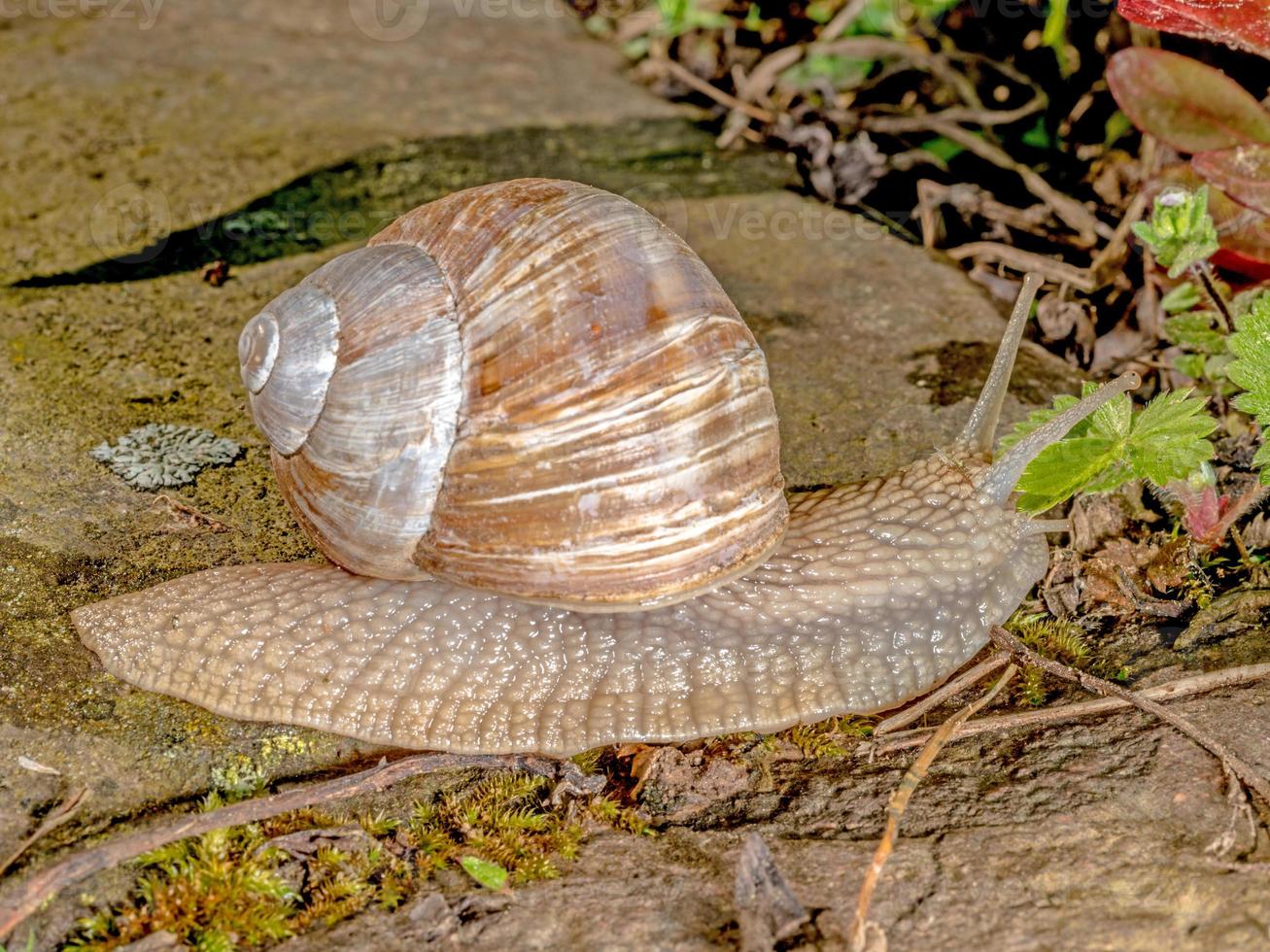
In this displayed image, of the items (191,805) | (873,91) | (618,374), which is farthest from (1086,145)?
(191,805)

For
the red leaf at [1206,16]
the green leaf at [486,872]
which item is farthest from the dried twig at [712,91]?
the green leaf at [486,872]

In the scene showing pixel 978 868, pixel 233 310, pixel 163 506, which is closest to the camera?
pixel 978 868

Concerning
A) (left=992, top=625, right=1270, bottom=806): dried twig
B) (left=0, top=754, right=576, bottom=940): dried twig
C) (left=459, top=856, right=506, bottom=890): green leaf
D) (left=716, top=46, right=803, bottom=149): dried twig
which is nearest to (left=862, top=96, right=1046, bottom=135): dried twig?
(left=716, top=46, right=803, bottom=149): dried twig

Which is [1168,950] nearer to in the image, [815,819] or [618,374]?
[815,819]

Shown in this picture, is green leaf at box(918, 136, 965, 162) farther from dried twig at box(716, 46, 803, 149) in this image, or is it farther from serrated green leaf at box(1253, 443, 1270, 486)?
serrated green leaf at box(1253, 443, 1270, 486)

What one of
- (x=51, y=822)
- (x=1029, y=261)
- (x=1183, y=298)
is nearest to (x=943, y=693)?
(x=1183, y=298)

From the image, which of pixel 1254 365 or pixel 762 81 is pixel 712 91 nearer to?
pixel 762 81
